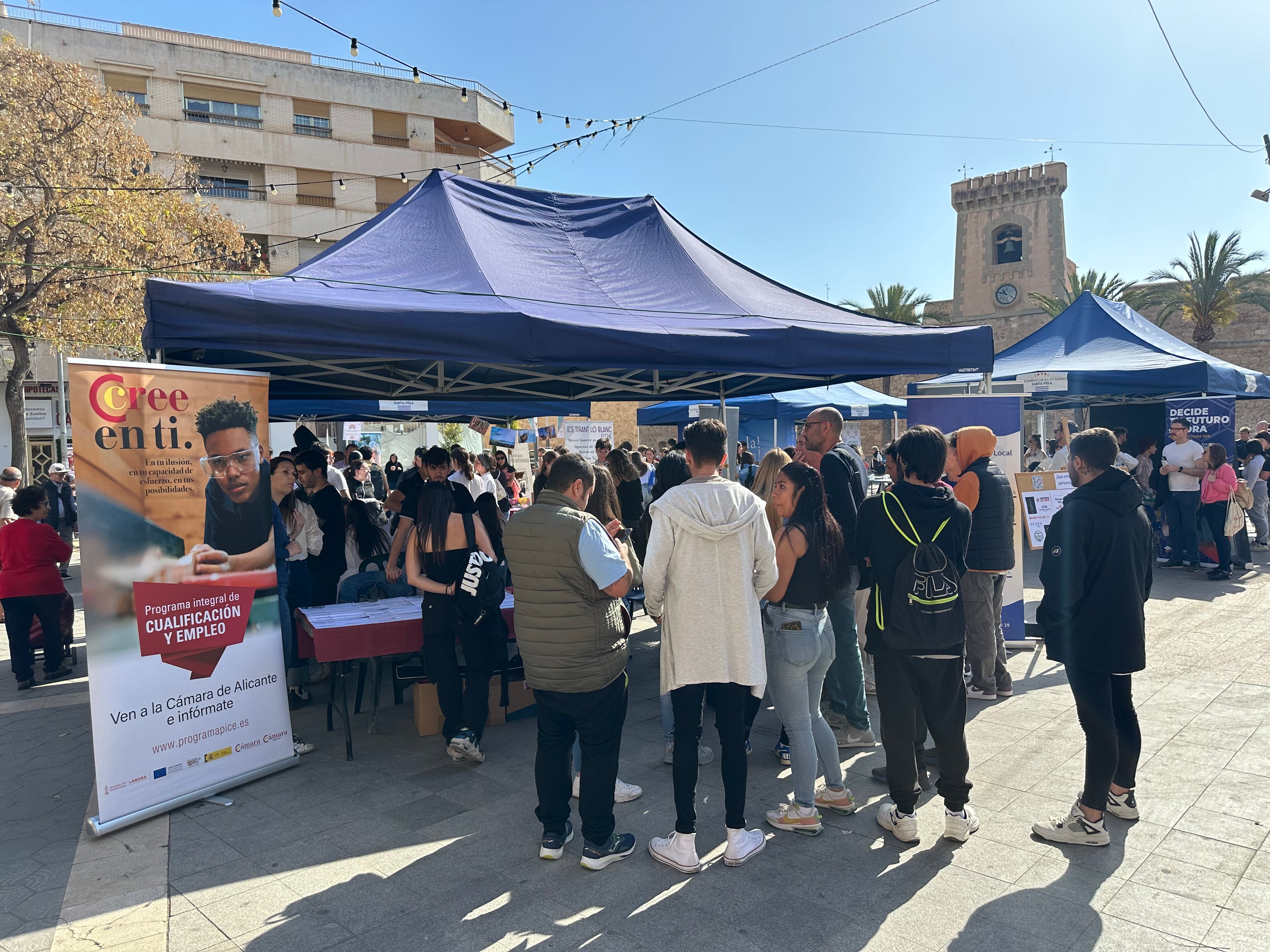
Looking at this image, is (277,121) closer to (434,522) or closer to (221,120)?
(221,120)

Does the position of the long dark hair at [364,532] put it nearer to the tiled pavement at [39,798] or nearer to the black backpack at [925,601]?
the tiled pavement at [39,798]

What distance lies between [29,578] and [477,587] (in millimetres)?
4367

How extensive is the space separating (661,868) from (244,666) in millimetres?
2428

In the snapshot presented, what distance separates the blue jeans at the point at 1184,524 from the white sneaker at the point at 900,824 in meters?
8.45

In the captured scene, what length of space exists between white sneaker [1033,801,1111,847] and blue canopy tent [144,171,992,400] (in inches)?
115

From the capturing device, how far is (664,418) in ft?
49.5

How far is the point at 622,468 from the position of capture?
679cm

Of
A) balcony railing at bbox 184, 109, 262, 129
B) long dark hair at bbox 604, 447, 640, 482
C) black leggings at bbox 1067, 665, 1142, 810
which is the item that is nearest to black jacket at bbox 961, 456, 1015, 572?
black leggings at bbox 1067, 665, 1142, 810

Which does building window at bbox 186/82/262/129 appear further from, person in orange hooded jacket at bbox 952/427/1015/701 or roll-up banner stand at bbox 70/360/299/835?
person in orange hooded jacket at bbox 952/427/1015/701

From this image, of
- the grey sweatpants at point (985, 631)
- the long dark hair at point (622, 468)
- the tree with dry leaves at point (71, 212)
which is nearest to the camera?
the grey sweatpants at point (985, 631)

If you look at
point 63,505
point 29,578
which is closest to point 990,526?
point 29,578

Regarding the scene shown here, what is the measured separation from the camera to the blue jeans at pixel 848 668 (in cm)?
450

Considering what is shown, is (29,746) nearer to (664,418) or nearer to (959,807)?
(959,807)

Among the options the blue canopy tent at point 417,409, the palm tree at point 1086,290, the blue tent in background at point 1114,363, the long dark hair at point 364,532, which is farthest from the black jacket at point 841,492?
the palm tree at point 1086,290
